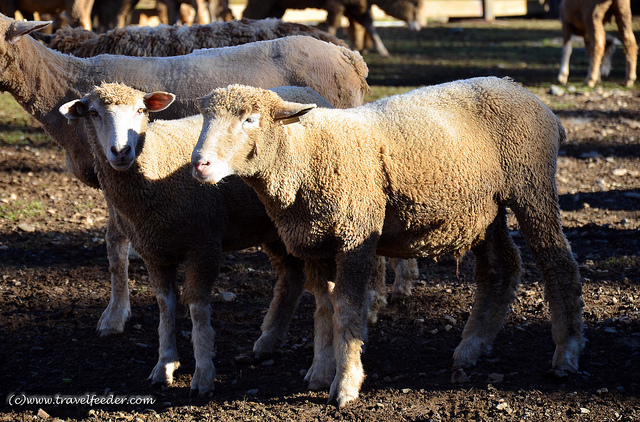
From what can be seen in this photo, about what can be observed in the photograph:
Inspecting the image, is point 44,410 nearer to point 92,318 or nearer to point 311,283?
point 92,318

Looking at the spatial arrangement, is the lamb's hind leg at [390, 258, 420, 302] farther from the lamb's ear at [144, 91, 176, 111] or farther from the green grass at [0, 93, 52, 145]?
the green grass at [0, 93, 52, 145]

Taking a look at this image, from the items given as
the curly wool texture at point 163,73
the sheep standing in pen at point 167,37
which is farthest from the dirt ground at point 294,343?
the sheep standing in pen at point 167,37

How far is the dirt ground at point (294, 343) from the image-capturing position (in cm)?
432

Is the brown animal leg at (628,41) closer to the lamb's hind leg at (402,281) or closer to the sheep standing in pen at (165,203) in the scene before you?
the lamb's hind leg at (402,281)

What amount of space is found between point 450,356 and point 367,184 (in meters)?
1.46

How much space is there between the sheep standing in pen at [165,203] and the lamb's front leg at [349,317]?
2.86 feet

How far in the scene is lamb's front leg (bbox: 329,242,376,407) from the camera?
429cm

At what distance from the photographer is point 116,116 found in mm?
4551

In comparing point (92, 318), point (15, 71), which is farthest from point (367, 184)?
point (15, 71)

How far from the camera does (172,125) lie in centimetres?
507

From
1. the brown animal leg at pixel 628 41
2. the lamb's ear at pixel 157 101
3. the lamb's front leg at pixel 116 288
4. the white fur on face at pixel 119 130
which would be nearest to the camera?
the white fur on face at pixel 119 130

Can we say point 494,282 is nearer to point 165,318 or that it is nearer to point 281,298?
point 281,298

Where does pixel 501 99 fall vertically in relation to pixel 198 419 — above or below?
above

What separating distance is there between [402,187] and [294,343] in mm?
1614
